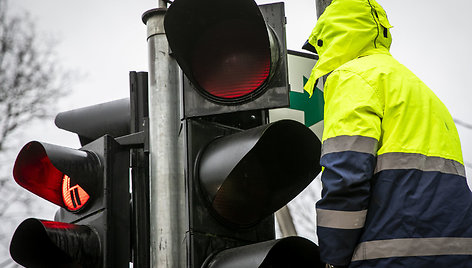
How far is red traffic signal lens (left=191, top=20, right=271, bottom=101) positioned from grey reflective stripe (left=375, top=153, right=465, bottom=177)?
0.72 meters

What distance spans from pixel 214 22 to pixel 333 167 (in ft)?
3.38

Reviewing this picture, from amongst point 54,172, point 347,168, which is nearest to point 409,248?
point 347,168

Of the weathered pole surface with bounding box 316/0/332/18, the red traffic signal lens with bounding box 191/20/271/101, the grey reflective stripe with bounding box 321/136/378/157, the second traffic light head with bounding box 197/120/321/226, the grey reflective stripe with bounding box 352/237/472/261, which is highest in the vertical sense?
the weathered pole surface with bounding box 316/0/332/18

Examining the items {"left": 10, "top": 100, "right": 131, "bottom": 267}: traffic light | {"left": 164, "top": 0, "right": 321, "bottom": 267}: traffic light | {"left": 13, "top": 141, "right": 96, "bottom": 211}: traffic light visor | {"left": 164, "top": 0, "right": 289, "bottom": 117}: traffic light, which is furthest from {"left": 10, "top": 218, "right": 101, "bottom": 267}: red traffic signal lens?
{"left": 164, "top": 0, "right": 289, "bottom": 117}: traffic light

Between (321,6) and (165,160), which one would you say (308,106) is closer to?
(321,6)

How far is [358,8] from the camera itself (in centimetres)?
401

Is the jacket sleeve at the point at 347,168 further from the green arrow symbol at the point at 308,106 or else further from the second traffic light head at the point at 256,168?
the green arrow symbol at the point at 308,106

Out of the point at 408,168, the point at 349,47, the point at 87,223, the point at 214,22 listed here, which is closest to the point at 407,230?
the point at 408,168

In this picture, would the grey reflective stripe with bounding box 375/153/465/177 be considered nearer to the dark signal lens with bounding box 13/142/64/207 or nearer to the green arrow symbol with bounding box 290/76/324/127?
the dark signal lens with bounding box 13/142/64/207

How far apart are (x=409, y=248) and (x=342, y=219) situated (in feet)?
0.94

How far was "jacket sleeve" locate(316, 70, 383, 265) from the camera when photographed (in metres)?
3.51

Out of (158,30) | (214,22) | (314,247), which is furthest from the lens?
(158,30)

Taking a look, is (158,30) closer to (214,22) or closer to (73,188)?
(214,22)

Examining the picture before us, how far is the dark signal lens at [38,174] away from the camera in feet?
15.0
